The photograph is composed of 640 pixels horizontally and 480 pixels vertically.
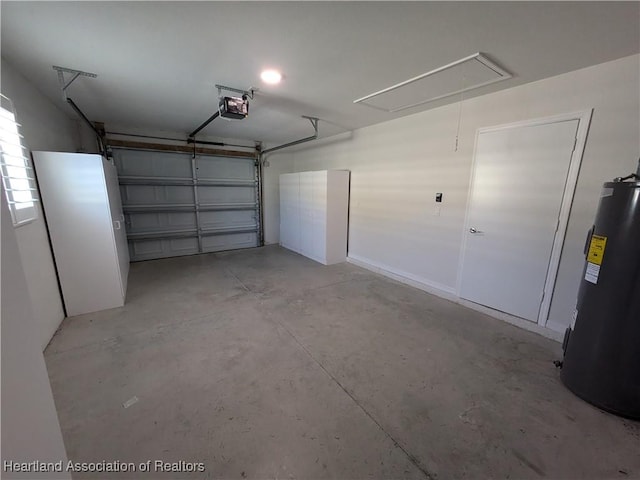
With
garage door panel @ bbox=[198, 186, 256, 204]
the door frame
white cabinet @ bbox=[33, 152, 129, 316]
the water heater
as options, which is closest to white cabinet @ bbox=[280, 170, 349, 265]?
garage door panel @ bbox=[198, 186, 256, 204]

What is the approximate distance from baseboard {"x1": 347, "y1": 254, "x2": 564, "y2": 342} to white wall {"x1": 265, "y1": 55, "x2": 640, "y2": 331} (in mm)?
23

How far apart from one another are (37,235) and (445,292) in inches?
182

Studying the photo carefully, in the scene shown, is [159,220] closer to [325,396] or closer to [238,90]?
[238,90]

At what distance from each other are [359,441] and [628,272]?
1.98 metres

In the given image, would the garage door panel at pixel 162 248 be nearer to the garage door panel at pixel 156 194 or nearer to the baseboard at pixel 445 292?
the garage door panel at pixel 156 194

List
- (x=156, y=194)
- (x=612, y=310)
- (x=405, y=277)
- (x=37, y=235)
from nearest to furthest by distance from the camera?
(x=612, y=310) < (x=37, y=235) < (x=405, y=277) < (x=156, y=194)

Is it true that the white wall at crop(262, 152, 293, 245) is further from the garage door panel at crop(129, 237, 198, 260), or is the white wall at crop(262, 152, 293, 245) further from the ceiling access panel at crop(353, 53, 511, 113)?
the ceiling access panel at crop(353, 53, 511, 113)

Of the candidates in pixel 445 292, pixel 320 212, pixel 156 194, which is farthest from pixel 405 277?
pixel 156 194

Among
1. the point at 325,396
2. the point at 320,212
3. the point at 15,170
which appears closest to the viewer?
the point at 325,396

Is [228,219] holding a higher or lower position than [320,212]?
lower

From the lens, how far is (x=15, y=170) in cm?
223

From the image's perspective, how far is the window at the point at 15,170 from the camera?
201cm

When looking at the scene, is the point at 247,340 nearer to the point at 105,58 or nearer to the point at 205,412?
the point at 205,412

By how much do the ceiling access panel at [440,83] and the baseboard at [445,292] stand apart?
236 cm
